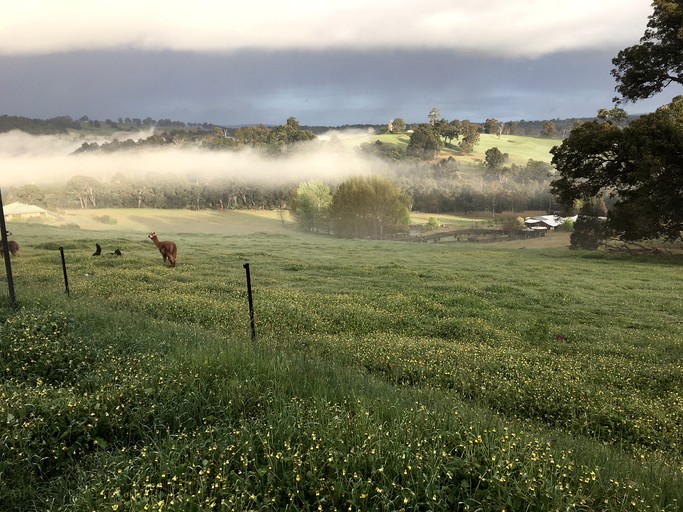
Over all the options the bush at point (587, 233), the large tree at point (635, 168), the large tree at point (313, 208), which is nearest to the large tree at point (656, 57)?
the large tree at point (635, 168)

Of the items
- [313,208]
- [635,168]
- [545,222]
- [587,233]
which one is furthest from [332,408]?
[545,222]

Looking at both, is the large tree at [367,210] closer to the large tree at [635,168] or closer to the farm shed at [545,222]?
the farm shed at [545,222]

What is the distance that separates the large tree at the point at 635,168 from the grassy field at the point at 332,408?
2439cm

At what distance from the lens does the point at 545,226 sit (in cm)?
8600

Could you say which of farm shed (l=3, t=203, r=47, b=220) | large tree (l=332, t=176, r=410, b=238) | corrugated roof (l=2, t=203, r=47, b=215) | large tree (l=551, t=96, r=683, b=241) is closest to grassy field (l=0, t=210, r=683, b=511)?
large tree (l=551, t=96, r=683, b=241)

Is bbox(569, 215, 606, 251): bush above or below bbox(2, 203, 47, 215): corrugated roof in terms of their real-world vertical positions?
below

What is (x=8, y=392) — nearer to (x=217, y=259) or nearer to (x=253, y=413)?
(x=253, y=413)

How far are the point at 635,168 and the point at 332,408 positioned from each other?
1612 inches

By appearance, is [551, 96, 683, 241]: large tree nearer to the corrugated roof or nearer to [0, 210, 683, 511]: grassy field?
[0, 210, 683, 511]: grassy field

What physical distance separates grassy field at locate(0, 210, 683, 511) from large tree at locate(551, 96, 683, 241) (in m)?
24.4

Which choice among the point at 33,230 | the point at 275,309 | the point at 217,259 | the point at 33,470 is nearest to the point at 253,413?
the point at 33,470

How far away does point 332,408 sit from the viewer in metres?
5.40

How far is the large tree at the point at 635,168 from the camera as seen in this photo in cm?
3288

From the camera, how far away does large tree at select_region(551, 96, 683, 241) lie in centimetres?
3288
